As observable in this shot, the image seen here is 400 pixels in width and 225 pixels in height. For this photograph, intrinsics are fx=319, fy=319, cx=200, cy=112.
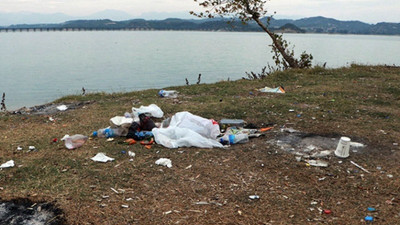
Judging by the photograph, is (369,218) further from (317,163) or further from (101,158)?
(101,158)

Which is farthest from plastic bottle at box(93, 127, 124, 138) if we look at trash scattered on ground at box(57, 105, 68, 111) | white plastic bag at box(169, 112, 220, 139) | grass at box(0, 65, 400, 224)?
trash scattered on ground at box(57, 105, 68, 111)

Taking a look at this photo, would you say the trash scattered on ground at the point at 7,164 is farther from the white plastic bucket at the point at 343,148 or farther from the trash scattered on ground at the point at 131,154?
the white plastic bucket at the point at 343,148

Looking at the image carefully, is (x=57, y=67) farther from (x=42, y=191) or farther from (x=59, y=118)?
(x=42, y=191)

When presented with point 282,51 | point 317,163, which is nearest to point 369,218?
point 317,163

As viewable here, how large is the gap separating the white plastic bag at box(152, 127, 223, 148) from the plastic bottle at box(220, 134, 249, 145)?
13 cm

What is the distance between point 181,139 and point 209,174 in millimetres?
1050

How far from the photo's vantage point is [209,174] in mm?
4055

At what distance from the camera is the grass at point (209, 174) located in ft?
10.6

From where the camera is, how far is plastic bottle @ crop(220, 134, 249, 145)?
5012 mm

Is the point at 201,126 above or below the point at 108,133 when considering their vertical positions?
above

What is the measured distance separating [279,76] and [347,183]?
7.26 m

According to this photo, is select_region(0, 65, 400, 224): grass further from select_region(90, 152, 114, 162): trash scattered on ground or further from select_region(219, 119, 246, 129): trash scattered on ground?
select_region(219, 119, 246, 129): trash scattered on ground

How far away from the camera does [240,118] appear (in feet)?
20.8

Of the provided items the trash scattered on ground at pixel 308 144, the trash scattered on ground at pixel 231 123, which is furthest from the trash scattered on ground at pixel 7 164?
the trash scattered on ground at pixel 308 144
